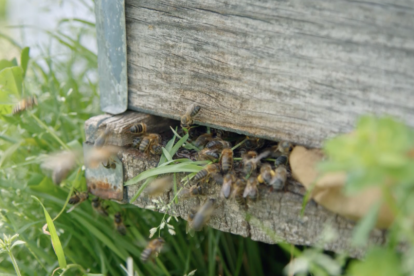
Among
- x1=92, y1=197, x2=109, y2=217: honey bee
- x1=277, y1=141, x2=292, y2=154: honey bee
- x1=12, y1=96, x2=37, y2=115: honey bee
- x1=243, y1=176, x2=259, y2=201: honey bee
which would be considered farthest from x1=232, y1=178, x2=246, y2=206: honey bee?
x1=12, y1=96, x2=37, y2=115: honey bee

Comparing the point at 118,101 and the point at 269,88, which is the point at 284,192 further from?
the point at 118,101

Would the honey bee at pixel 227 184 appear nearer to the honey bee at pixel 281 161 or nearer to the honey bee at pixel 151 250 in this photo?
the honey bee at pixel 281 161

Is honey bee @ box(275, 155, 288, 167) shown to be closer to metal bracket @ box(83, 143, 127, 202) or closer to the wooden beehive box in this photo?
the wooden beehive box

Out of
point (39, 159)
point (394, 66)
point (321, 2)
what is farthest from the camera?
point (39, 159)

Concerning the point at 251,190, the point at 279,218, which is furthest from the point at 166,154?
the point at 279,218

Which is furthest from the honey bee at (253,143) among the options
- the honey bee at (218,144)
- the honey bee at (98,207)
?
the honey bee at (98,207)

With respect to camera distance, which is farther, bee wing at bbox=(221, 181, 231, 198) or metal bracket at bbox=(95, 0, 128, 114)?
metal bracket at bbox=(95, 0, 128, 114)

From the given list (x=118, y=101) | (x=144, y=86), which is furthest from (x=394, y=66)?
(x=118, y=101)
